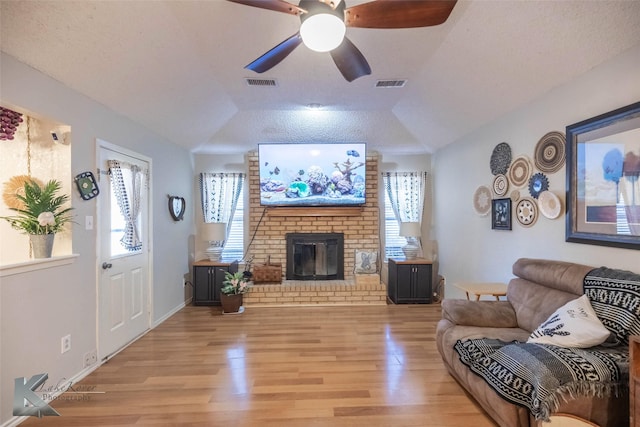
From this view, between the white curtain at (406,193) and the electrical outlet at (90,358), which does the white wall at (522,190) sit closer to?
the white curtain at (406,193)

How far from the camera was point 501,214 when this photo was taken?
127 inches

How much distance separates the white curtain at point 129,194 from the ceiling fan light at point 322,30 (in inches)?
97.3

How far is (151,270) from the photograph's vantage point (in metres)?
3.60

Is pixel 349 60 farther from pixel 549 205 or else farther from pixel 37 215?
pixel 37 215

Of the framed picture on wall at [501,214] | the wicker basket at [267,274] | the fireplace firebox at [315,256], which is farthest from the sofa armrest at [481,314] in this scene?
the wicker basket at [267,274]

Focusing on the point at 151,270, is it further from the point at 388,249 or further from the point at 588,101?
the point at 588,101

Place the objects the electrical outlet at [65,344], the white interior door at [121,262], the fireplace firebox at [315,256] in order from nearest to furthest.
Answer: the electrical outlet at [65,344]
the white interior door at [121,262]
the fireplace firebox at [315,256]

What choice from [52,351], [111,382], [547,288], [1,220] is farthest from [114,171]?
[547,288]

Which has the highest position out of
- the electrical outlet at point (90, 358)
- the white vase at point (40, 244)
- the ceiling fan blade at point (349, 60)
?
the ceiling fan blade at point (349, 60)

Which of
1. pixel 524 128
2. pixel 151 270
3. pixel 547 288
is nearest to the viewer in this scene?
pixel 547 288

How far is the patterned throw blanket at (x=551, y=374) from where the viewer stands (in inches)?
59.7

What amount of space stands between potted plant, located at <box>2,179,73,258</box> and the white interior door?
554 millimetres

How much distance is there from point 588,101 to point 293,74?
8.72 feet

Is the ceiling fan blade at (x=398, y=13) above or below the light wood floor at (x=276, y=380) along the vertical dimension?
above
